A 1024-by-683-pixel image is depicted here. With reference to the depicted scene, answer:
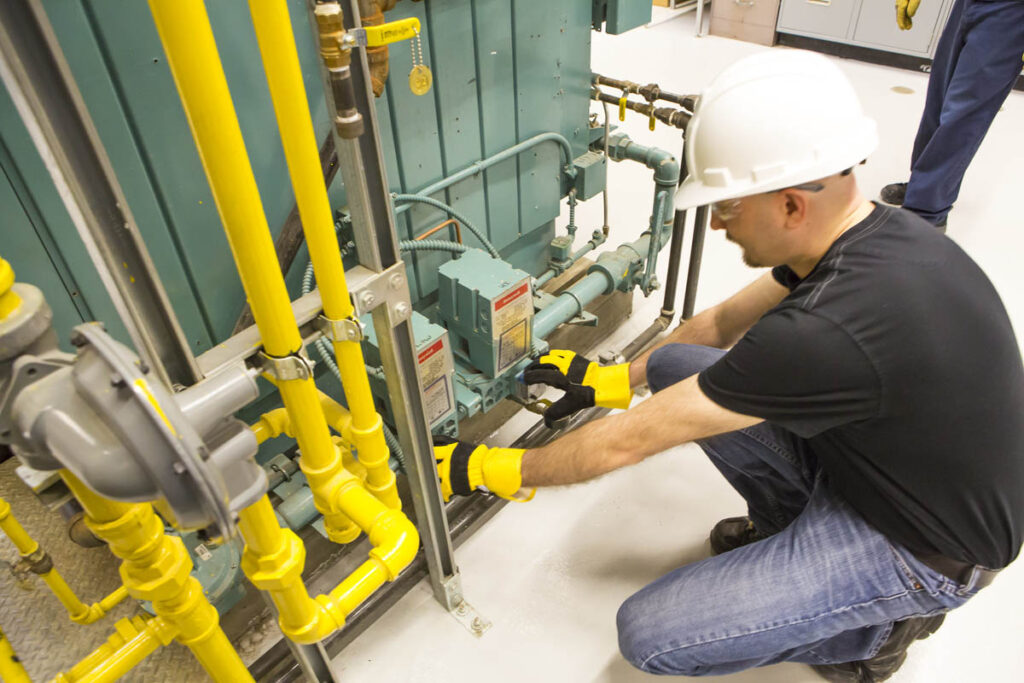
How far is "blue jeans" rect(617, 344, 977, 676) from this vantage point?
1134 mm

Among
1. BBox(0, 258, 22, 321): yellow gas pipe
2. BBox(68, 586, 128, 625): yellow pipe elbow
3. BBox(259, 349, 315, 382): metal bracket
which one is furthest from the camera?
BBox(68, 586, 128, 625): yellow pipe elbow

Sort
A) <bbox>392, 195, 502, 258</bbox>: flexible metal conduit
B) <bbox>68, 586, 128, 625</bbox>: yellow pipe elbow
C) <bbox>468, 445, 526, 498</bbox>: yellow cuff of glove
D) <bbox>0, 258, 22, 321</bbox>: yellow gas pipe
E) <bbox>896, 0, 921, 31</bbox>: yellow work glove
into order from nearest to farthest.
A: <bbox>0, 258, 22, 321</bbox>: yellow gas pipe
<bbox>68, 586, 128, 625</bbox>: yellow pipe elbow
<bbox>468, 445, 526, 498</bbox>: yellow cuff of glove
<bbox>392, 195, 502, 258</bbox>: flexible metal conduit
<bbox>896, 0, 921, 31</bbox>: yellow work glove

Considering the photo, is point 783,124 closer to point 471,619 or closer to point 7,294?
point 7,294

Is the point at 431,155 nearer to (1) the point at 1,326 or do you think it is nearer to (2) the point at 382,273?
(2) the point at 382,273

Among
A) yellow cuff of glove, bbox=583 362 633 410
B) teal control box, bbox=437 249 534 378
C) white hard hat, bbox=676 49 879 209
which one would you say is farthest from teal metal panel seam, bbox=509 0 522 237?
white hard hat, bbox=676 49 879 209

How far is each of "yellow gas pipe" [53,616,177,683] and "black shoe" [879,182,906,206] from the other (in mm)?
3071

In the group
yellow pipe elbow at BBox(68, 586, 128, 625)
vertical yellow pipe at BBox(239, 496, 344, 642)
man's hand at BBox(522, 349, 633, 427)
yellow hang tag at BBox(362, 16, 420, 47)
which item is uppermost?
yellow hang tag at BBox(362, 16, 420, 47)

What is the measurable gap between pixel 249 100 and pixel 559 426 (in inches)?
44.5

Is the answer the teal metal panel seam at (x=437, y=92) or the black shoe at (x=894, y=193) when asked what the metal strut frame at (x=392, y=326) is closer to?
the teal metal panel seam at (x=437, y=92)

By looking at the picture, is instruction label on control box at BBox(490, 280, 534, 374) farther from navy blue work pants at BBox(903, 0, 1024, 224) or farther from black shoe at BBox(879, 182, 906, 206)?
black shoe at BBox(879, 182, 906, 206)

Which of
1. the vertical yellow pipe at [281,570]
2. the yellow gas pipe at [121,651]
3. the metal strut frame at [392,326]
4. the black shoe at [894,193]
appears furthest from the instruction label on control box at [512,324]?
the black shoe at [894,193]

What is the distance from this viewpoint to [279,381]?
0.84 metres

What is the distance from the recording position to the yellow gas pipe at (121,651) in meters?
0.94

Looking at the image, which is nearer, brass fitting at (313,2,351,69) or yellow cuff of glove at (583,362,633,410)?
brass fitting at (313,2,351,69)
